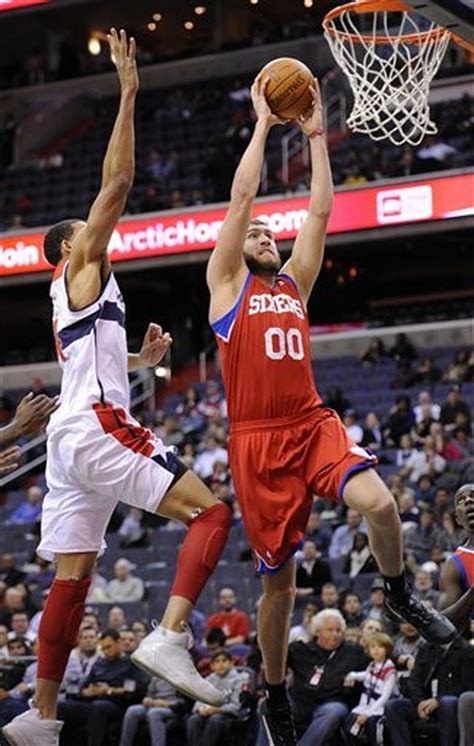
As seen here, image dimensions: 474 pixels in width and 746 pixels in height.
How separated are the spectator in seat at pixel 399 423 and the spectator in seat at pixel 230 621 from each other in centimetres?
413

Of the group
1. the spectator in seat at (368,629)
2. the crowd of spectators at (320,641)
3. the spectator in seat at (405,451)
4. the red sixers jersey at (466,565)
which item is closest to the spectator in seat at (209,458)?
the crowd of spectators at (320,641)

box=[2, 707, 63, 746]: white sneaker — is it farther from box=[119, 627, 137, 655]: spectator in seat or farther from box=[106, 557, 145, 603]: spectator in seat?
box=[106, 557, 145, 603]: spectator in seat

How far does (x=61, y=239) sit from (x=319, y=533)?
8620 millimetres

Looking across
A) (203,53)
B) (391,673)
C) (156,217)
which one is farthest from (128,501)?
(203,53)

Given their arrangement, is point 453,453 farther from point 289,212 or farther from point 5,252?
point 5,252

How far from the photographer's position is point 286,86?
669 cm

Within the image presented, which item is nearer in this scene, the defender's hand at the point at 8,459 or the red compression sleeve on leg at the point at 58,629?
the red compression sleeve on leg at the point at 58,629

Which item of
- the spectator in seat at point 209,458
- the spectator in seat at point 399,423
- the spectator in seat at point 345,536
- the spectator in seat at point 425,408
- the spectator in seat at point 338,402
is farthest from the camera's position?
the spectator in seat at point 338,402

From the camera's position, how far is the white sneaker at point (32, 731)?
20.1ft

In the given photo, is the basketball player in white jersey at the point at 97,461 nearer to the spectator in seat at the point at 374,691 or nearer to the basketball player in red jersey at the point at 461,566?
the basketball player in red jersey at the point at 461,566

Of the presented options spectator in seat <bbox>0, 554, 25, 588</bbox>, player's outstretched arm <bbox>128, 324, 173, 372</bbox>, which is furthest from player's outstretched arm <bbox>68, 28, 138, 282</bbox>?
spectator in seat <bbox>0, 554, 25, 588</bbox>

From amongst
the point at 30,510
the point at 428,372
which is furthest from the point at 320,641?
the point at 428,372

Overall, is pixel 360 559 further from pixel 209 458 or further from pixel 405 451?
pixel 209 458

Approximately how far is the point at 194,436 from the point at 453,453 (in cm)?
435
